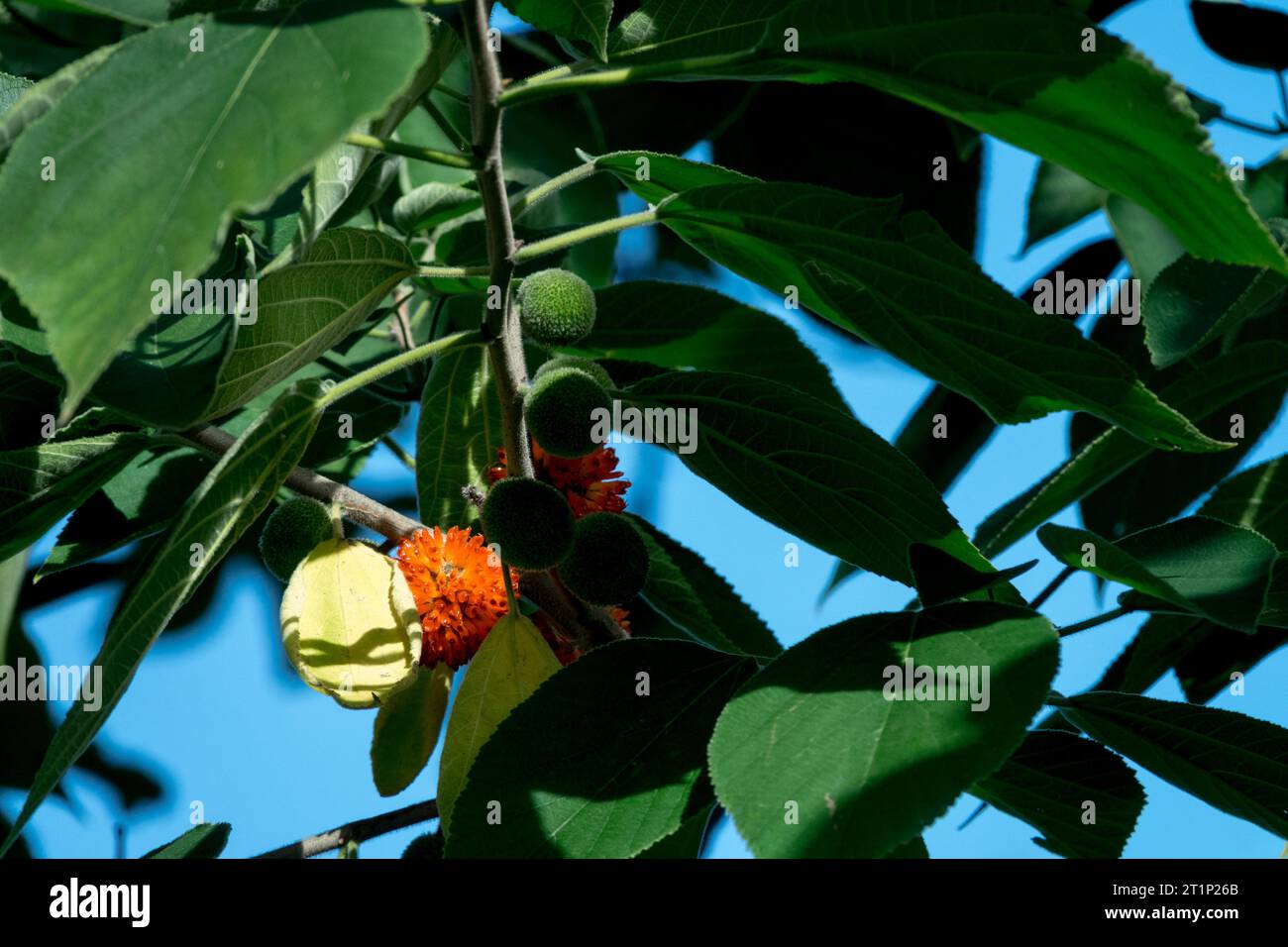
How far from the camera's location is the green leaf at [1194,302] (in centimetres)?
141

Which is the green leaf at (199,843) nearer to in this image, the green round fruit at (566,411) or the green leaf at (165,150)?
the green round fruit at (566,411)

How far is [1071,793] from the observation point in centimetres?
108

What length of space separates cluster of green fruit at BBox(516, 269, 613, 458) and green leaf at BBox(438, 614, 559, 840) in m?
0.17

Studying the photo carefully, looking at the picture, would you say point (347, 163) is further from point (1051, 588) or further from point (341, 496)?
point (1051, 588)

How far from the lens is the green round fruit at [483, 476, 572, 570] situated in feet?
3.70

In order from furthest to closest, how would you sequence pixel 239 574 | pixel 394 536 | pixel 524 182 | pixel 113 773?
pixel 113 773 → pixel 239 574 → pixel 524 182 → pixel 394 536

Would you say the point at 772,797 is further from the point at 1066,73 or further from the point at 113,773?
the point at 113,773

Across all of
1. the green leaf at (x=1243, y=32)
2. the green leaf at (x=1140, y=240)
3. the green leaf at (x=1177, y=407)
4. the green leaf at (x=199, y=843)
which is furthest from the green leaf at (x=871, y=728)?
the green leaf at (x=1243, y=32)

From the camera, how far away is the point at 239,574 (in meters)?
2.38

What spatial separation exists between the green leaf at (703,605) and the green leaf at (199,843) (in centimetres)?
48

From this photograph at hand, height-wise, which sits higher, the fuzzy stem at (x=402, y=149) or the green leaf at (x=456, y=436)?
the fuzzy stem at (x=402, y=149)
